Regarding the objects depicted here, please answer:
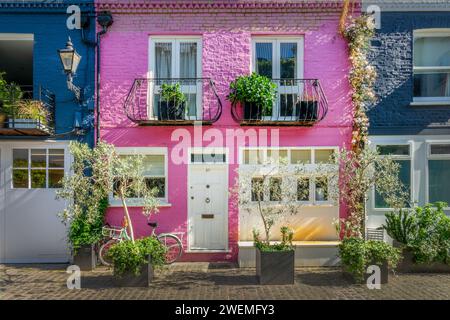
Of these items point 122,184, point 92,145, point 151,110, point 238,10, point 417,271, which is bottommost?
point 417,271

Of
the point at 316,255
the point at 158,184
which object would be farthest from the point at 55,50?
the point at 316,255

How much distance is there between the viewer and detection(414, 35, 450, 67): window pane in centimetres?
1092

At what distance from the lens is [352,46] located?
1059 cm

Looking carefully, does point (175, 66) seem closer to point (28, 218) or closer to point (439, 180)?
point (28, 218)

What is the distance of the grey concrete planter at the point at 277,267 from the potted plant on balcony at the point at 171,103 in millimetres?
3741

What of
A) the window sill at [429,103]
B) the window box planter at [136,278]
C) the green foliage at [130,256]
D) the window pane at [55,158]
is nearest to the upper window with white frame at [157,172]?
the window pane at [55,158]

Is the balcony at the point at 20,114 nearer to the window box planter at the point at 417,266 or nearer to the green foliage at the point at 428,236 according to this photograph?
the green foliage at the point at 428,236

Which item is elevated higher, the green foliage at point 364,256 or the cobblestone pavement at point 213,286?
the green foliage at point 364,256

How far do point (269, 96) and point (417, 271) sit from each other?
4.82 metres

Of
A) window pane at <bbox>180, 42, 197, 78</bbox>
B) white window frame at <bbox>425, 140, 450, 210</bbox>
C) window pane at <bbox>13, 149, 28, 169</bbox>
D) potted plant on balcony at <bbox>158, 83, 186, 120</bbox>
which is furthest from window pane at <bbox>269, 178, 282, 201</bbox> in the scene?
window pane at <bbox>13, 149, 28, 169</bbox>

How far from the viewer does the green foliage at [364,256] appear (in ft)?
27.3

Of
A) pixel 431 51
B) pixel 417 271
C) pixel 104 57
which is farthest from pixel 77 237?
pixel 431 51

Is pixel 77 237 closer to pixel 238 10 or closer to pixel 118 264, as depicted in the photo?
pixel 118 264

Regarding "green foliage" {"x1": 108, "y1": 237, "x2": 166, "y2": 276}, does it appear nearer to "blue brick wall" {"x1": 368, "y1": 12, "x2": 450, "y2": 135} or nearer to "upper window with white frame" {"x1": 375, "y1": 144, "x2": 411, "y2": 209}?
"upper window with white frame" {"x1": 375, "y1": 144, "x2": 411, "y2": 209}
